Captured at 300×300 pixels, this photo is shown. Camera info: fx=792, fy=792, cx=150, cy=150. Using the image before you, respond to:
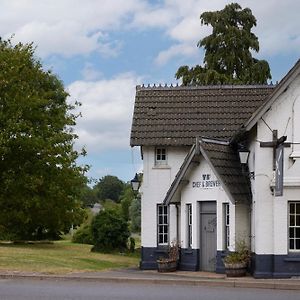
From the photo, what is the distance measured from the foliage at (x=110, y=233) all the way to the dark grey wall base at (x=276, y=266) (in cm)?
1575

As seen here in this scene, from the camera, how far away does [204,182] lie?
2980 centimetres

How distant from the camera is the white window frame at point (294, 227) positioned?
87.2ft

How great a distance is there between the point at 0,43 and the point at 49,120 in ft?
19.0

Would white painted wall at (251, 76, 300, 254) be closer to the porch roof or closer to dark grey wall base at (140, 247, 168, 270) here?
the porch roof

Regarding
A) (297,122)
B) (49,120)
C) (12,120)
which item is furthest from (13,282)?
(49,120)

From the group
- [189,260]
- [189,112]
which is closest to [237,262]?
[189,260]

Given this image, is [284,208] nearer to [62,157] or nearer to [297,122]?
[297,122]

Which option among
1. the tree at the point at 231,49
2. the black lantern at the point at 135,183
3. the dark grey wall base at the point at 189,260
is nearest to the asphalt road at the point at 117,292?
the dark grey wall base at the point at 189,260

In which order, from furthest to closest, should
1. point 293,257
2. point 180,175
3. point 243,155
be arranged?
point 180,175 → point 243,155 → point 293,257

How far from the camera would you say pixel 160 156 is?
33.4m

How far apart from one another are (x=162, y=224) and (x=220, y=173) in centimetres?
591

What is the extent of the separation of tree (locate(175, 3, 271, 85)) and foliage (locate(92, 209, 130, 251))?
15.8m

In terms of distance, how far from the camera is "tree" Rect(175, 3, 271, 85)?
54.8 m

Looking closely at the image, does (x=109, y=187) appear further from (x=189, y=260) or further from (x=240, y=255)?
(x=240, y=255)
